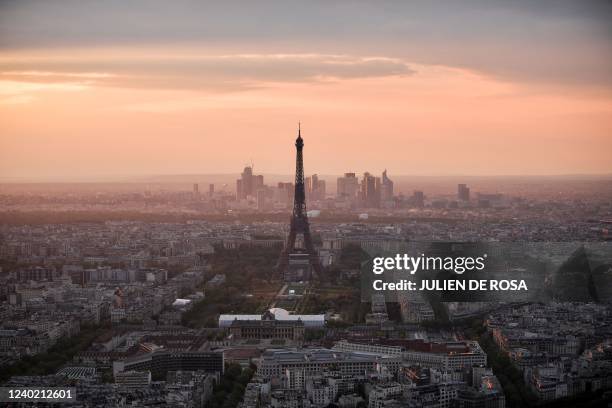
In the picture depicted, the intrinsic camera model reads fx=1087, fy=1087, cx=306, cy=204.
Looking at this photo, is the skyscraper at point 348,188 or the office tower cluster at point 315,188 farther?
the skyscraper at point 348,188

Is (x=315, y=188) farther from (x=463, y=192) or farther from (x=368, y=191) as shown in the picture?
(x=463, y=192)

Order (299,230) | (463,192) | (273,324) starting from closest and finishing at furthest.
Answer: (273,324), (299,230), (463,192)

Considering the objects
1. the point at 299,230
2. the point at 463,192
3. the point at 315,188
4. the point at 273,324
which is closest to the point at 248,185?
the point at 315,188

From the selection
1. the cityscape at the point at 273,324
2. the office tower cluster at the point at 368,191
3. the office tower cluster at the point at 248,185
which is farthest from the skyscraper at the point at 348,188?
the cityscape at the point at 273,324

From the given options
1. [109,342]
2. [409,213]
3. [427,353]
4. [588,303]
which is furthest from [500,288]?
[409,213]

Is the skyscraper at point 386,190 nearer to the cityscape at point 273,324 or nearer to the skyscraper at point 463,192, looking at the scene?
the skyscraper at point 463,192

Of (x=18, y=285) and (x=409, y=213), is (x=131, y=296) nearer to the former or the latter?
(x=18, y=285)

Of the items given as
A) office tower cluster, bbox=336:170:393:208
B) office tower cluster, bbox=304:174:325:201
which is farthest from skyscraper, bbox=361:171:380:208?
office tower cluster, bbox=304:174:325:201

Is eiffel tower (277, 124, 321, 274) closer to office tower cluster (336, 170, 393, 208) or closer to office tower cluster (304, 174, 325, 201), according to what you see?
office tower cluster (304, 174, 325, 201)
